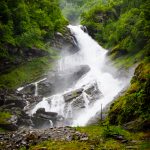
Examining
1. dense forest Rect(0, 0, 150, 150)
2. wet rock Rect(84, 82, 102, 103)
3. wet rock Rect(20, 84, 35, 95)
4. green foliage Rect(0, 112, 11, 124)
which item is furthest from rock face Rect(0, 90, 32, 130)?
wet rock Rect(84, 82, 102, 103)

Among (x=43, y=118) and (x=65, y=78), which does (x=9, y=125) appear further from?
(x=65, y=78)

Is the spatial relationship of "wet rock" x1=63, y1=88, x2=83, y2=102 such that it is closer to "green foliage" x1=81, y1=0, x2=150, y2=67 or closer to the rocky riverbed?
"green foliage" x1=81, y1=0, x2=150, y2=67

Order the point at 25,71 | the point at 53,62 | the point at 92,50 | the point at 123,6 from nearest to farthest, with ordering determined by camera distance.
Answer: the point at 25,71, the point at 53,62, the point at 92,50, the point at 123,6

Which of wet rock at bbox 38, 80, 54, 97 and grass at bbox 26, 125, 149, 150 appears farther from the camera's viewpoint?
wet rock at bbox 38, 80, 54, 97

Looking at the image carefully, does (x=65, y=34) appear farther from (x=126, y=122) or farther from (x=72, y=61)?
(x=126, y=122)

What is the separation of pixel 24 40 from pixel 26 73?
8146 millimetres

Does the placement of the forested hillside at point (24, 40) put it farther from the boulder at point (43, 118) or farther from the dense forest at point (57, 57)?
the boulder at point (43, 118)

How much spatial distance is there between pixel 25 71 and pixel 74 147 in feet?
150

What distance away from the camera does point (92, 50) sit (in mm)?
82250

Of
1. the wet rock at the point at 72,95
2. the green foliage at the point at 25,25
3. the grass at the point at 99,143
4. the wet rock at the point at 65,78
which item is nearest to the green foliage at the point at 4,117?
the wet rock at the point at 72,95

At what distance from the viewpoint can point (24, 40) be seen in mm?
Answer: 69000

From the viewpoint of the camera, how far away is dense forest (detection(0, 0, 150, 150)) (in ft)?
74.0

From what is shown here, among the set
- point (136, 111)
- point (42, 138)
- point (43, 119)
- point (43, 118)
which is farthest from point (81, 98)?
point (42, 138)

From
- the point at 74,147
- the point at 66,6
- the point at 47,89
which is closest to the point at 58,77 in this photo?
the point at 47,89
